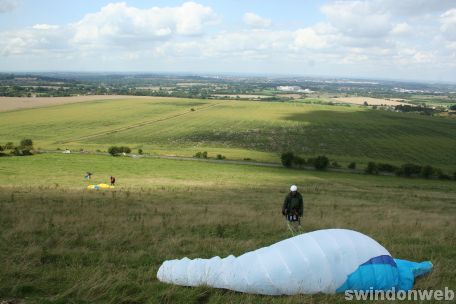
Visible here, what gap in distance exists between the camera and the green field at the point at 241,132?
286 feet

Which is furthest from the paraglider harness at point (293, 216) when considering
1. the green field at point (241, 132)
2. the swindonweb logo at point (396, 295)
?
the green field at point (241, 132)

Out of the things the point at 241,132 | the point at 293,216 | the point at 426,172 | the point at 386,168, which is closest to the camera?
the point at 293,216

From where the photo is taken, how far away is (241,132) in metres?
112

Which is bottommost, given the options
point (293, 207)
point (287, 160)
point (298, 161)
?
point (298, 161)

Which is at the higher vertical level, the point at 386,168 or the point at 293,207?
the point at 293,207

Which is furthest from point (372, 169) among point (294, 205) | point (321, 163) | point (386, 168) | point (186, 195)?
point (294, 205)

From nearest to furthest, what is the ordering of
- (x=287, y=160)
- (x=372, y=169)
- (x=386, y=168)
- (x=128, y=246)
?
(x=128, y=246) → (x=372, y=169) → (x=386, y=168) → (x=287, y=160)

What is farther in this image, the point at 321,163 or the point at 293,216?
the point at 321,163

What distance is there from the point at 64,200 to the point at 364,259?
17229 mm

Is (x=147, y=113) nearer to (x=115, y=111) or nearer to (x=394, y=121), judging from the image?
(x=115, y=111)

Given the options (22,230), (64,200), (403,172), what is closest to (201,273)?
(22,230)

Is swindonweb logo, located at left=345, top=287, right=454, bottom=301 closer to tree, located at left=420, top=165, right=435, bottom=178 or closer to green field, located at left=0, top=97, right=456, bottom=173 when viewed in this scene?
tree, located at left=420, top=165, right=435, bottom=178

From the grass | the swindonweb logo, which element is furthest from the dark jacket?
the swindonweb logo

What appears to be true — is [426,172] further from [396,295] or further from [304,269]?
[304,269]
